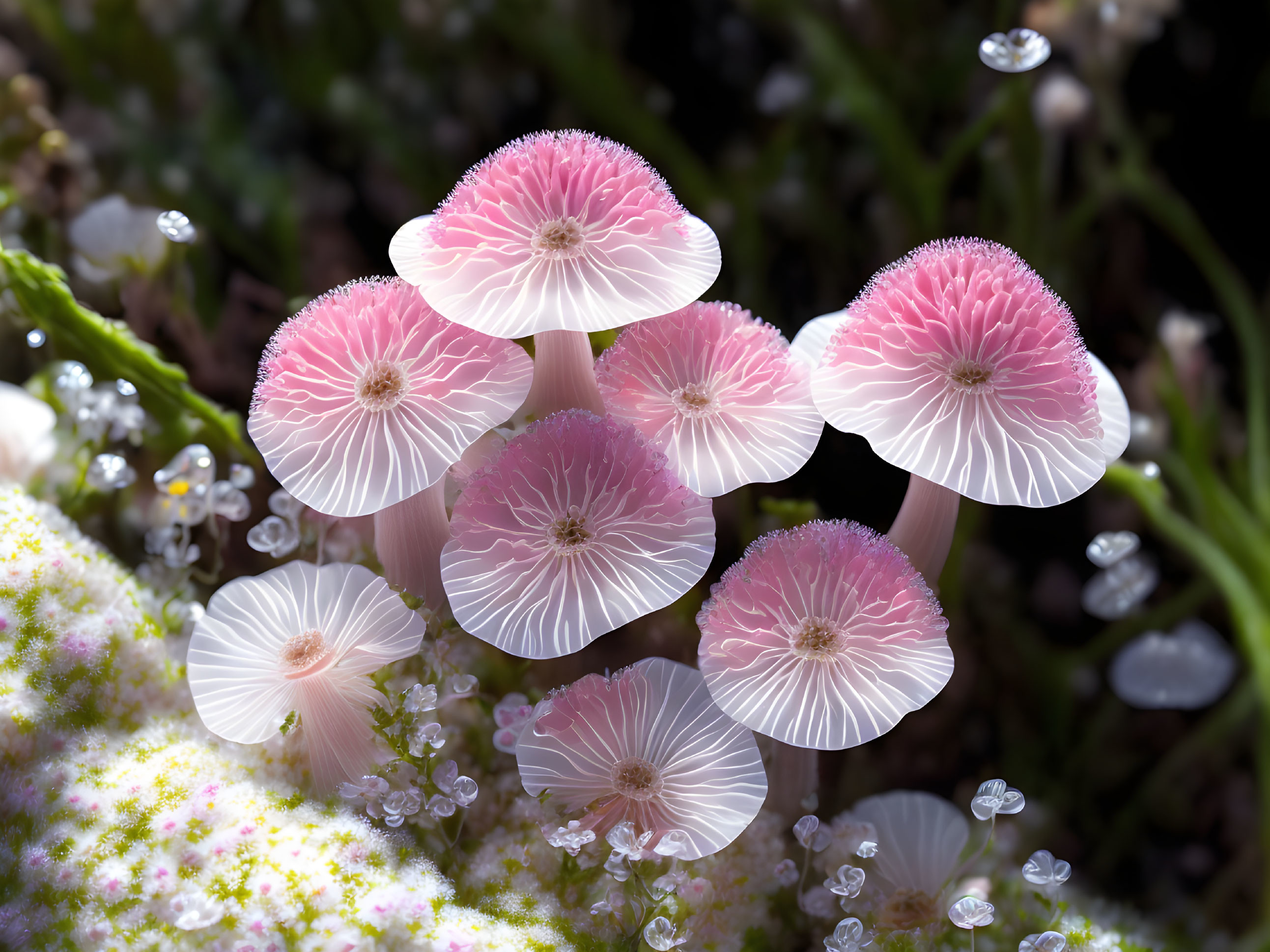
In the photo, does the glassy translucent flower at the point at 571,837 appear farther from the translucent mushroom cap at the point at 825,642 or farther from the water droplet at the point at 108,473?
the water droplet at the point at 108,473

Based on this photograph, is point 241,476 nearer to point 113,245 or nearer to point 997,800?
point 113,245

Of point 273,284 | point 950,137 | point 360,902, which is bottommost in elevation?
point 360,902

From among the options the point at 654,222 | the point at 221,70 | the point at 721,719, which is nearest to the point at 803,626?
the point at 721,719

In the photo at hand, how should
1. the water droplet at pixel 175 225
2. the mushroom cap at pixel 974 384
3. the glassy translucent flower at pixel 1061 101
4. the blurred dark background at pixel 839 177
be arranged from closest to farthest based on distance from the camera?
the mushroom cap at pixel 974 384, the water droplet at pixel 175 225, the blurred dark background at pixel 839 177, the glassy translucent flower at pixel 1061 101

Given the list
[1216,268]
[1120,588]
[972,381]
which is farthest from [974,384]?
[1216,268]

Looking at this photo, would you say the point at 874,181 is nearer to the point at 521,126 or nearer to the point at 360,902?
the point at 521,126

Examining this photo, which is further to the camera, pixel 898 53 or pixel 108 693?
pixel 898 53

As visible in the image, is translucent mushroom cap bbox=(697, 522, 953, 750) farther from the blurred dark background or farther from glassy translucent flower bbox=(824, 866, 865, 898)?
the blurred dark background

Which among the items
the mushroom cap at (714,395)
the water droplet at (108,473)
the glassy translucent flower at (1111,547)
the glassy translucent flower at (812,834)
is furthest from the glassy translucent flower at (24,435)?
the glassy translucent flower at (1111,547)
